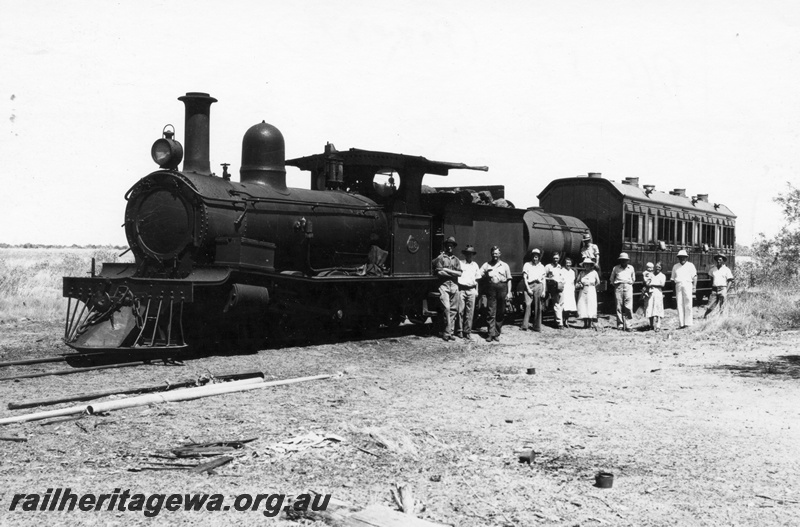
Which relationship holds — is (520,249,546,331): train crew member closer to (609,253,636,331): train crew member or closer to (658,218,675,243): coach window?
(609,253,636,331): train crew member

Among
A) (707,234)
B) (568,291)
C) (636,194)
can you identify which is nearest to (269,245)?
(568,291)

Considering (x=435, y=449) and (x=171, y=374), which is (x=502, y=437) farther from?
(x=171, y=374)

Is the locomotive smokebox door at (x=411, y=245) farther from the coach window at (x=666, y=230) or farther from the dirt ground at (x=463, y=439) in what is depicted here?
the coach window at (x=666, y=230)

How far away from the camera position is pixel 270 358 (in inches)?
422

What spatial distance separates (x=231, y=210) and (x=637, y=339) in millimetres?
7942

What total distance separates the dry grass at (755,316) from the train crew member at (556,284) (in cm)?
284

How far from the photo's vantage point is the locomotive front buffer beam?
991cm

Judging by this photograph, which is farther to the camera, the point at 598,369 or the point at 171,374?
the point at 598,369

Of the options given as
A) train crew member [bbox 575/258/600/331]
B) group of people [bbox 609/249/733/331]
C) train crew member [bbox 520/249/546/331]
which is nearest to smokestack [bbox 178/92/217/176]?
train crew member [bbox 520/249/546/331]

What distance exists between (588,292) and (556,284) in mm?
701

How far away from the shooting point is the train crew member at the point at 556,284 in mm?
16547

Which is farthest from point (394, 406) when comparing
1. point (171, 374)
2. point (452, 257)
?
point (452, 257)

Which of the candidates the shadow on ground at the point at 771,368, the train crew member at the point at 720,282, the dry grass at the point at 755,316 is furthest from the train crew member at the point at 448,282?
the train crew member at the point at 720,282

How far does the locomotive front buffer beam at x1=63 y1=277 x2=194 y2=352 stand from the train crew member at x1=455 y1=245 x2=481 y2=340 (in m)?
5.57
